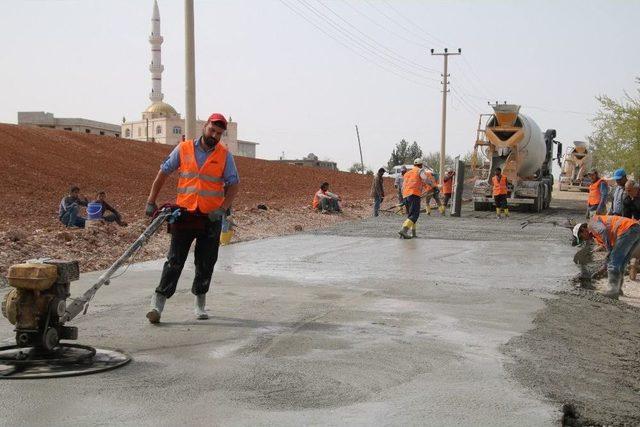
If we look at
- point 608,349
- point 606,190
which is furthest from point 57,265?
point 606,190

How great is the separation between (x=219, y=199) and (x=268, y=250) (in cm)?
678

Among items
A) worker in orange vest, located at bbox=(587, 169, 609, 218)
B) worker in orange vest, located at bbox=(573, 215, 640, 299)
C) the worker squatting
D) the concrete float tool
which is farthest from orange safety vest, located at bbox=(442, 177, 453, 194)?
the concrete float tool

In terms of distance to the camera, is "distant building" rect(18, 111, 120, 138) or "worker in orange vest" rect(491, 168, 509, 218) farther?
"distant building" rect(18, 111, 120, 138)

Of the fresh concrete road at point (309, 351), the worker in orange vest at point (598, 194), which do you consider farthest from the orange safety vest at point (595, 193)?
the fresh concrete road at point (309, 351)

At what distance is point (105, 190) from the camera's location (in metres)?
31.7

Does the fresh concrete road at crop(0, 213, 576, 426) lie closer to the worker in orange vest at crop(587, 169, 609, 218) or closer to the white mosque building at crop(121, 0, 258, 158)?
the worker in orange vest at crop(587, 169, 609, 218)

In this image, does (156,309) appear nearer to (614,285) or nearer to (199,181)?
(199,181)

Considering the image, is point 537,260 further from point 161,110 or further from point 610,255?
point 161,110

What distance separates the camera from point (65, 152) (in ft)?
134

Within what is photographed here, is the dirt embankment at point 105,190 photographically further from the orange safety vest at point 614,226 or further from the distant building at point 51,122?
the distant building at point 51,122

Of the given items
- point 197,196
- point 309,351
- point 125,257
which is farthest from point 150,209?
point 309,351

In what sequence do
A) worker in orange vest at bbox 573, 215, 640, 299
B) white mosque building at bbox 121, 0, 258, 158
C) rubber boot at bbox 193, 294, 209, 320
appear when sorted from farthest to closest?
white mosque building at bbox 121, 0, 258, 158 → worker in orange vest at bbox 573, 215, 640, 299 → rubber boot at bbox 193, 294, 209, 320

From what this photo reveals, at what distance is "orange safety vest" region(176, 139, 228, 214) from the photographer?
262 inches

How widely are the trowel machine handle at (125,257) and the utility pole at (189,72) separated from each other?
1040 centimetres
